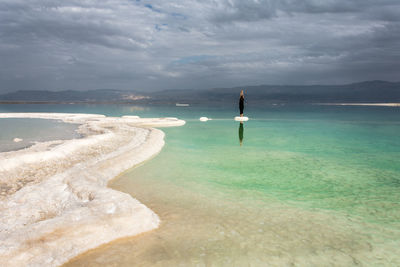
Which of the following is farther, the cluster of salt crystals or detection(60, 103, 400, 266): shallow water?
detection(60, 103, 400, 266): shallow water

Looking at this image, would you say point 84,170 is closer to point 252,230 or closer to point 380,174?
point 252,230

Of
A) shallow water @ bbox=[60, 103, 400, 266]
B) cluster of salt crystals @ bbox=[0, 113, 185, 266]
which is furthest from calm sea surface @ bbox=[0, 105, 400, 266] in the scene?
cluster of salt crystals @ bbox=[0, 113, 185, 266]

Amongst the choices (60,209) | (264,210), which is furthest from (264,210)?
(60,209)

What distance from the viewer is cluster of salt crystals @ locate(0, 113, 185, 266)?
4.08 metres

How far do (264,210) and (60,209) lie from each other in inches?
153

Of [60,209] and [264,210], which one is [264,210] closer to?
[264,210]

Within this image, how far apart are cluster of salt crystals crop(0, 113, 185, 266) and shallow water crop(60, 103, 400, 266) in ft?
0.93

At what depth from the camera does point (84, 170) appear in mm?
8094

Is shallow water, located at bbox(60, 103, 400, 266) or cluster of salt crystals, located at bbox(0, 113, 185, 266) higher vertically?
cluster of salt crystals, located at bbox(0, 113, 185, 266)

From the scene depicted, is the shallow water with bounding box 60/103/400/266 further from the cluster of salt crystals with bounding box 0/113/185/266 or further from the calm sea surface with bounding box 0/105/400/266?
the cluster of salt crystals with bounding box 0/113/185/266

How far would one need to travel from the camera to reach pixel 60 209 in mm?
5902

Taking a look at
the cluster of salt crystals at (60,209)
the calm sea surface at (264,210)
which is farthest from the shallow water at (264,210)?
the cluster of salt crystals at (60,209)

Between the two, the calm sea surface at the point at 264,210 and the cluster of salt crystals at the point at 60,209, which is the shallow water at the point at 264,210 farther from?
the cluster of salt crystals at the point at 60,209

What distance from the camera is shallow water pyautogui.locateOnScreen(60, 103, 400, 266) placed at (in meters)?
4.26
